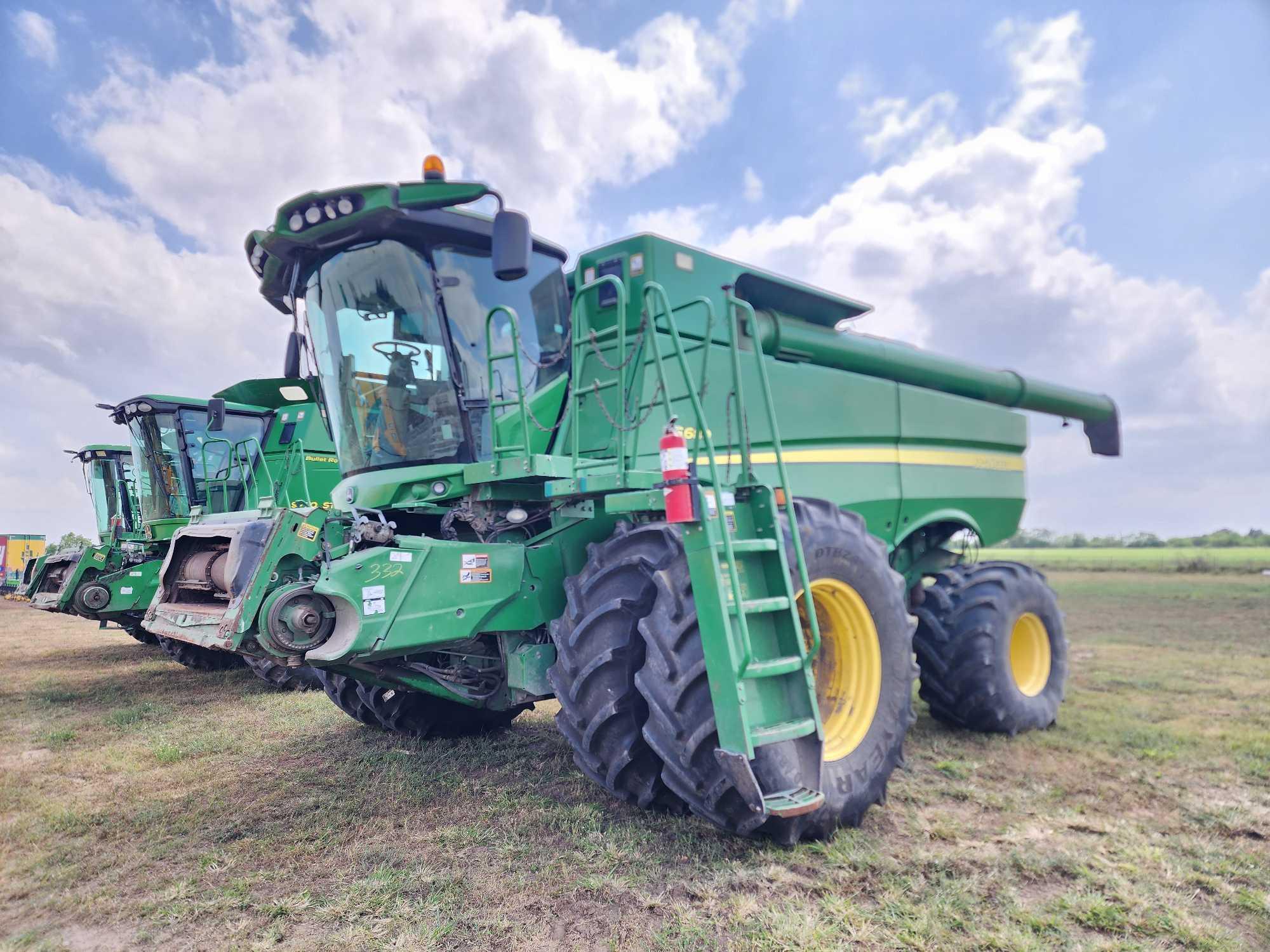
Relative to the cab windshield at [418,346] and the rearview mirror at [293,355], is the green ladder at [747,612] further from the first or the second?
the rearview mirror at [293,355]

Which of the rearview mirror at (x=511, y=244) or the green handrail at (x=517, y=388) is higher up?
the rearview mirror at (x=511, y=244)

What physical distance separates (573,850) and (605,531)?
1.49 m

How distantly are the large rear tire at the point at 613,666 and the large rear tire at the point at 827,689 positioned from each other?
118 mm

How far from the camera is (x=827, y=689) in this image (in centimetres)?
382

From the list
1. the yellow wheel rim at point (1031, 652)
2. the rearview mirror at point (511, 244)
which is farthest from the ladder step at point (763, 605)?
the yellow wheel rim at point (1031, 652)

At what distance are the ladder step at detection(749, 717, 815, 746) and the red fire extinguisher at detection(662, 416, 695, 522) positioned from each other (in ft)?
2.76

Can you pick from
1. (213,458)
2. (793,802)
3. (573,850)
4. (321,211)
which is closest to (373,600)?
(573,850)

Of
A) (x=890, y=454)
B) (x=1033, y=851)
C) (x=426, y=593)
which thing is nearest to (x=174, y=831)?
(x=426, y=593)

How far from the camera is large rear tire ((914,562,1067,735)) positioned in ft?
17.2

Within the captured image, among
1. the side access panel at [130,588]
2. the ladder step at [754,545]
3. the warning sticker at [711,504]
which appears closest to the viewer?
the warning sticker at [711,504]

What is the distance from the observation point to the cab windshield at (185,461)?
10.1 metres

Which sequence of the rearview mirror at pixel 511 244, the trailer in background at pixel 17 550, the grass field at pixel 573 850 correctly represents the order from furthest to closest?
1. the trailer in background at pixel 17 550
2. the rearview mirror at pixel 511 244
3. the grass field at pixel 573 850

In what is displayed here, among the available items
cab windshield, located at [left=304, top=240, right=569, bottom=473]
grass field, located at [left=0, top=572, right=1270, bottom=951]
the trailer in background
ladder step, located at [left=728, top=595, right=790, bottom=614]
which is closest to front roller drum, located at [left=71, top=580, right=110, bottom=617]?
grass field, located at [left=0, top=572, right=1270, bottom=951]

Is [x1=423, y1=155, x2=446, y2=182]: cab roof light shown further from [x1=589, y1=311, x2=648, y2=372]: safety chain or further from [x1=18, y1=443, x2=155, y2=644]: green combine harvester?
[x1=18, y1=443, x2=155, y2=644]: green combine harvester
